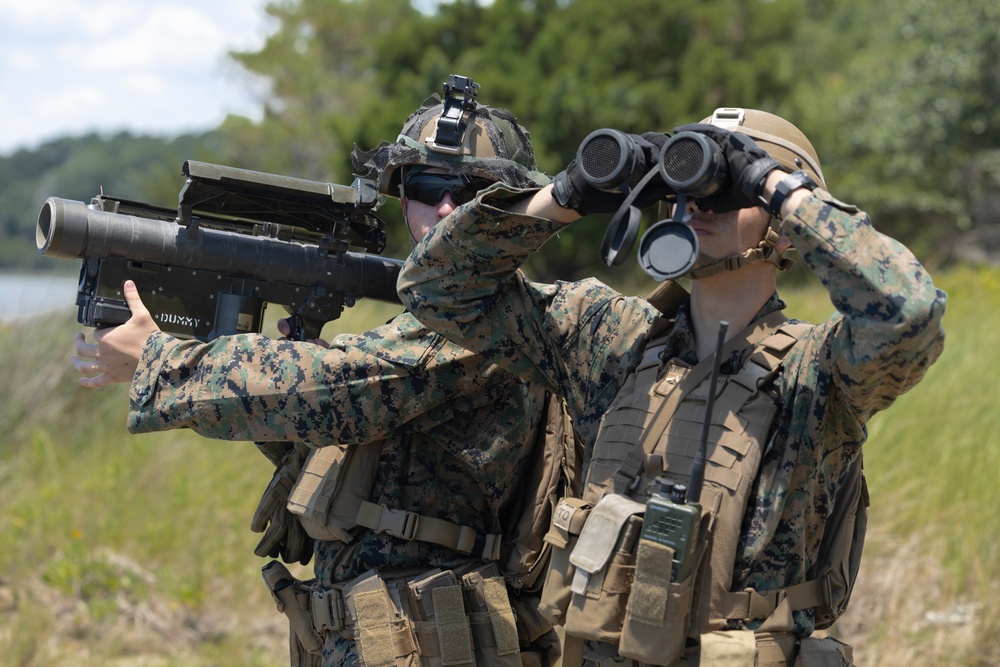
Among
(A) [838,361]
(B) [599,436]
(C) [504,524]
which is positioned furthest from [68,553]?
(A) [838,361]

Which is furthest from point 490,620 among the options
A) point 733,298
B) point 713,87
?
Answer: point 713,87

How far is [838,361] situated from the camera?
192 cm

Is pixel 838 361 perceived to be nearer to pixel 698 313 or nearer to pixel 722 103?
pixel 698 313

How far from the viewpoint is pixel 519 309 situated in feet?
7.97

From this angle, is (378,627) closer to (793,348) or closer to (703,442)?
(703,442)

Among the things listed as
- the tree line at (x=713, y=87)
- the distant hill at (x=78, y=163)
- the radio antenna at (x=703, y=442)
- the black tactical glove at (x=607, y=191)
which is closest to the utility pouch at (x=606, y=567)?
the radio antenna at (x=703, y=442)

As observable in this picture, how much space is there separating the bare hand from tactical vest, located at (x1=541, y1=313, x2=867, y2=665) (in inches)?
48.8

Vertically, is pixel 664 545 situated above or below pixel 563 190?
below

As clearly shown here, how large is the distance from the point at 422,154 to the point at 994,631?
3223 millimetres

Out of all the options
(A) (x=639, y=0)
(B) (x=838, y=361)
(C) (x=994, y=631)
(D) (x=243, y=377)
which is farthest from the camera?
(A) (x=639, y=0)

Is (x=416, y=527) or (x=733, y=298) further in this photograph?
(x=416, y=527)

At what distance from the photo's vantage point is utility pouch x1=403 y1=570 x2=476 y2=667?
2.61 metres

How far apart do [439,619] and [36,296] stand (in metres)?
6.64

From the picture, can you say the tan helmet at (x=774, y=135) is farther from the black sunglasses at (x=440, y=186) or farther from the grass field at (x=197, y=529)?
the grass field at (x=197, y=529)
